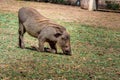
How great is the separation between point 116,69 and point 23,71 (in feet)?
6.31

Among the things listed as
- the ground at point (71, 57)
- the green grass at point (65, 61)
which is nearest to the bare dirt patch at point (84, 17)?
the ground at point (71, 57)

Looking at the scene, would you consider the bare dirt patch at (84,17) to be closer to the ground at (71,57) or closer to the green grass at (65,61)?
the ground at (71,57)

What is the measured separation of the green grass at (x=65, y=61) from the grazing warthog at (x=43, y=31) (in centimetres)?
28

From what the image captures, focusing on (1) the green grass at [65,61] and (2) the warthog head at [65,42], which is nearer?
(1) the green grass at [65,61]

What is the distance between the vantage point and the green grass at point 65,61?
690cm

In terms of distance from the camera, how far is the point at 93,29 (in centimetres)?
1338

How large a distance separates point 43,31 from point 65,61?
1152 mm

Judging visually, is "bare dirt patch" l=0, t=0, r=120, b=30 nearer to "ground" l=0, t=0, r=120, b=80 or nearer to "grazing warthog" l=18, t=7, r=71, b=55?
"ground" l=0, t=0, r=120, b=80

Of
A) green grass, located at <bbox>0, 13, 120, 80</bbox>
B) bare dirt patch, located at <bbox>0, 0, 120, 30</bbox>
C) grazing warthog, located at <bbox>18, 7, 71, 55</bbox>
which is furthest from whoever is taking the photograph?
bare dirt patch, located at <bbox>0, 0, 120, 30</bbox>

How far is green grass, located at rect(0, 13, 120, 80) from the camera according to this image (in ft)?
22.6

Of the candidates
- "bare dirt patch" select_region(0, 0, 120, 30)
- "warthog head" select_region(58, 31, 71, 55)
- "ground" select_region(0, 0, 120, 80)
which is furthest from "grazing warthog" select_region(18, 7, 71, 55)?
"bare dirt patch" select_region(0, 0, 120, 30)

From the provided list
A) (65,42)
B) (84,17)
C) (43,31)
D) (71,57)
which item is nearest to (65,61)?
(71,57)

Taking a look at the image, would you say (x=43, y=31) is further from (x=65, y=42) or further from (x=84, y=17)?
(x=84, y=17)

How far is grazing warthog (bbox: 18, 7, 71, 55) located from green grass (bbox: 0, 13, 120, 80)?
0.28m
